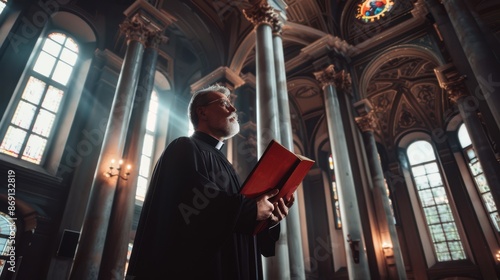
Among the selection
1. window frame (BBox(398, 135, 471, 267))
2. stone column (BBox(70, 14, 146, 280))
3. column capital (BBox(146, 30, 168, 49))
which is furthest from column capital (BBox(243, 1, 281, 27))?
window frame (BBox(398, 135, 471, 267))

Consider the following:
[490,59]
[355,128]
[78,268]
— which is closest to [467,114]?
[355,128]

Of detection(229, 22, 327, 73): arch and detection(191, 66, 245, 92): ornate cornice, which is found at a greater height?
detection(229, 22, 327, 73): arch

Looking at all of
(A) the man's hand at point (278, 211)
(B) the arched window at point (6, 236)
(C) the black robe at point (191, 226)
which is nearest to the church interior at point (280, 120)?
(B) the arched window at point (6, 236)

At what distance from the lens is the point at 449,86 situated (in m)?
8.45

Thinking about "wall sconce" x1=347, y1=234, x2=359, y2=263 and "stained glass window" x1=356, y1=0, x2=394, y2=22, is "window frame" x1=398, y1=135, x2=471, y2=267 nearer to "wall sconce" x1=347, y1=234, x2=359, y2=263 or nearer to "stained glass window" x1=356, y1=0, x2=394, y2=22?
"stained glass window" x1=356, y1=0, x2=394, y2=22

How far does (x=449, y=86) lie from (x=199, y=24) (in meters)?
7.97

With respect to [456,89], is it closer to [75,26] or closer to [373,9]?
[373,9]

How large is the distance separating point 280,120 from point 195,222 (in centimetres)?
458

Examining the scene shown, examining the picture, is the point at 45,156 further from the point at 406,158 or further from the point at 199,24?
the point at 406,158

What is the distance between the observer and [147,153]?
10359 millimetres

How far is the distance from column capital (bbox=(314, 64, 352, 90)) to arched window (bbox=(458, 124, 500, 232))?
Answer: 6.13 metres

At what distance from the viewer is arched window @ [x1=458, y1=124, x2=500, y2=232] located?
38.6 feet

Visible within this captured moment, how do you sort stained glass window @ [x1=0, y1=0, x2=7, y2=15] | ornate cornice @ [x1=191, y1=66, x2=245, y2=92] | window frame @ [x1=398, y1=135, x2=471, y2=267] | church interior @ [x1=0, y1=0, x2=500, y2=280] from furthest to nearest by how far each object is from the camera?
window frame @ [x1=398, y1=135, x2=471, y2=267], ornate cornice @ [x1=191, y1=66, x2=245, y2=92], stained glass window @ [x1=0, y1=0, x2=7, y2=15], church interior @ [x1=0, y1=0, x2=500, y2=280]

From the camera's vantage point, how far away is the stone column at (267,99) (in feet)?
13.3
